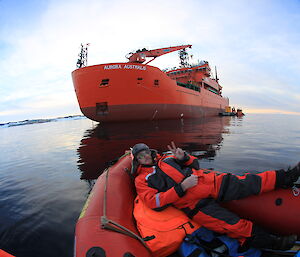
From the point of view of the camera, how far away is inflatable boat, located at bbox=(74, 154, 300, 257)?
1.41 metres

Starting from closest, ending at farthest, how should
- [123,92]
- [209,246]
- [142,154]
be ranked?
[209,246], [142,154], [123,92]

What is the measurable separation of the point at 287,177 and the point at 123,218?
1.69m

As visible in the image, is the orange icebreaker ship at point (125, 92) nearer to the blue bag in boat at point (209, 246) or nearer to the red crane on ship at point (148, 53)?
the red crane on ship at point (148, 53)

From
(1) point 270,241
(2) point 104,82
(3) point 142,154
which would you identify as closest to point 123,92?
(2) point 104,82

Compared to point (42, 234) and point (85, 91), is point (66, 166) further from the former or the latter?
point (85, 91)

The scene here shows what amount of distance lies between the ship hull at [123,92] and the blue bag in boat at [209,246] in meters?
12.8

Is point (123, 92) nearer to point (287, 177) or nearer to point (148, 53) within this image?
point (148, 53)

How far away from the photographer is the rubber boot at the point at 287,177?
174 cm

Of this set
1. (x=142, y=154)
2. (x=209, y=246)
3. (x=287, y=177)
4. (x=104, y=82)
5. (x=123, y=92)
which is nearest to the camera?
(x=209, y=246)

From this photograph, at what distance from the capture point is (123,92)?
13.7 m

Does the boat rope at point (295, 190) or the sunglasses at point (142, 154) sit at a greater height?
the sunglasses at point (142, 154)

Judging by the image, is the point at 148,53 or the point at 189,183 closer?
the point at 189,183

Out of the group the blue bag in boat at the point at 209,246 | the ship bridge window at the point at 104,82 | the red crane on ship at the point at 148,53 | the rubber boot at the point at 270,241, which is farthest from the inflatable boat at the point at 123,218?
the red crane on ship at the point at 148,53

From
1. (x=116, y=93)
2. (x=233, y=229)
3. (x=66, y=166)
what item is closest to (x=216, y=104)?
(x=116, y=93)
